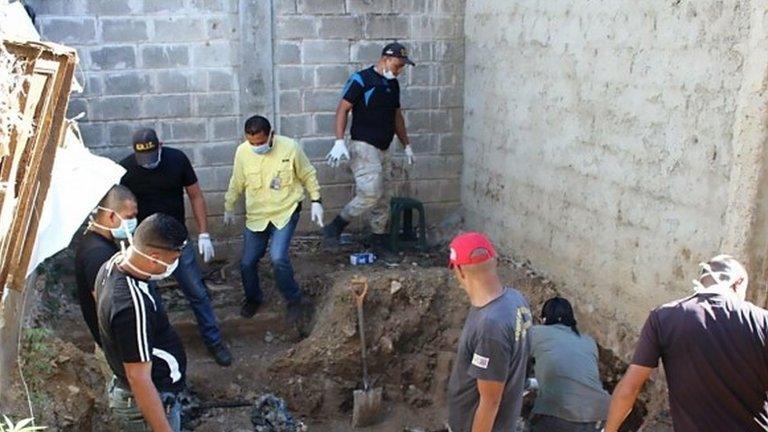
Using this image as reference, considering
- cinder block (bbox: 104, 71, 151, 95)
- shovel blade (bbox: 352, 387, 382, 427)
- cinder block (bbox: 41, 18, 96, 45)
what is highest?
cinder block (bbox: 41, 18, 96, 45)

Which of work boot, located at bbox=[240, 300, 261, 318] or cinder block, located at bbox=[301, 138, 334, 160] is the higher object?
cinder block, located at bbox=[301, 138, 334, 160]

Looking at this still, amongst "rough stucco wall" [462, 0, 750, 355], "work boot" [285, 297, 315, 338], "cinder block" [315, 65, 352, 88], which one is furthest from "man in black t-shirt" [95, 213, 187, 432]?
"cinder block" [315, 65, 352, 88]

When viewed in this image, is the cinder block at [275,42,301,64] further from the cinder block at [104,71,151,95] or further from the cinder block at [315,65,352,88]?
the cinder block at [104,71,151,95]

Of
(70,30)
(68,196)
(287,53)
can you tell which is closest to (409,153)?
(287,53)

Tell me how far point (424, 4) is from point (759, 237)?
4.49 m

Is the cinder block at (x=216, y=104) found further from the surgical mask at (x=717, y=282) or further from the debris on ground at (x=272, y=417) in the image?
the surgical mask at (x=717, y=282)

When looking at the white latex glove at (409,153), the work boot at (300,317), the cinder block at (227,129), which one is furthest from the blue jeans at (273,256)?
the white latex glove at (409,153)

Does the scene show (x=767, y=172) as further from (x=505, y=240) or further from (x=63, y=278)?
(x=63, y=278)

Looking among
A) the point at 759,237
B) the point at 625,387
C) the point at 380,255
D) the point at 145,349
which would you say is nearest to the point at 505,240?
the point at 380,255

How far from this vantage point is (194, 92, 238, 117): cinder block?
24.8 feet

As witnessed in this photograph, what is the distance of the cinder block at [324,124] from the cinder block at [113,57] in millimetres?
1849

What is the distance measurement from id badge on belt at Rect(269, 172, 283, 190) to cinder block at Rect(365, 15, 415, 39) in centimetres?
216

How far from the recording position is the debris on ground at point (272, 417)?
18.7 feet

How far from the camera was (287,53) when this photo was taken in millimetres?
7691
